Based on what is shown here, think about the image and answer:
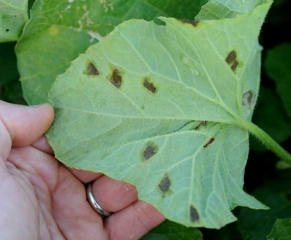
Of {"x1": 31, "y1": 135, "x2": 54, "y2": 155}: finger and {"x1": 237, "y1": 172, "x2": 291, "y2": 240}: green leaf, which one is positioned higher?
{"x1": 31, "y1": 135, "x2": 54, "y2": 155}: finger

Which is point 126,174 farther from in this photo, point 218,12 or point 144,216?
point 218,12

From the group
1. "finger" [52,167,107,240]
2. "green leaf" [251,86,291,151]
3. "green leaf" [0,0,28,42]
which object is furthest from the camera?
"green leaf" [251,86,291,151]

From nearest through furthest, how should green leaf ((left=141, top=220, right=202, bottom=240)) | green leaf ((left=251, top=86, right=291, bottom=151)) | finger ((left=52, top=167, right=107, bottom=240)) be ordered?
1. finger ((left=52, top=167, right=107, bottom=240))
2. green leaf ((left=141, top=220, right=202, bottom=240))
3. green leaf ((left=251, top=86, right=291, bottom=151))

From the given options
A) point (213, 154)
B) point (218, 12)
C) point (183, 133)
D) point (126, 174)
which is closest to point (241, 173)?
point (213, 154)

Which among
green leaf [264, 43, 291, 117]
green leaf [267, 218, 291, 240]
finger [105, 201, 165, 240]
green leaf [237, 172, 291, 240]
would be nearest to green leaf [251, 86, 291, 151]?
green leaf [264, 43, 291, 117]

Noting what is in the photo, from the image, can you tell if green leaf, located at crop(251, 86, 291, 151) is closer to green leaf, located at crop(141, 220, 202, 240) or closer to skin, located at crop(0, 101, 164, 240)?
green leaf, located at crop(141, 220, 202, 240)
